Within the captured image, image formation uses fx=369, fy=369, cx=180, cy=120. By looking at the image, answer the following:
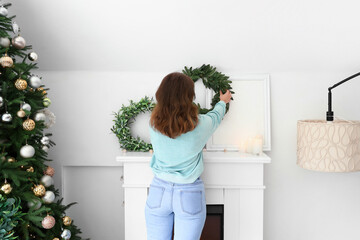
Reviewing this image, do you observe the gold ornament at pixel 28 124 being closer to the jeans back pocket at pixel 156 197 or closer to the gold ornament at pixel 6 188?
the gold ornament at pixel 6 188

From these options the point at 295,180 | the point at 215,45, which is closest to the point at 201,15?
the point at 215,45

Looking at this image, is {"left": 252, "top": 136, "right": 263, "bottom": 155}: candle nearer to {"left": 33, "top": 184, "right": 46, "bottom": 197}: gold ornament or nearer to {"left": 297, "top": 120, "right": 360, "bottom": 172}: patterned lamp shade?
{"left": 297, "top": 120, "right": 360, "bottom": 172}: patterned lamp shade

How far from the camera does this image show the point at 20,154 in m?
1.97

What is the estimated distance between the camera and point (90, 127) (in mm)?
2652

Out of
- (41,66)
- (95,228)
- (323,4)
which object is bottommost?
(95,228)

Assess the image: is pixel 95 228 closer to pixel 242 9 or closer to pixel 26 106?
pixel 26 106

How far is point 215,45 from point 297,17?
0.55m

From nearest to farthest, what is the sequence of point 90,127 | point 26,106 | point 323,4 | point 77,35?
1. point 26,106
2. point 323,4
3. point 77,35
4. point 90,127

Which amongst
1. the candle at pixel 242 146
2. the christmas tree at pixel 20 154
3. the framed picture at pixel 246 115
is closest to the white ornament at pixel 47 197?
the christmas tree at pixel 20 154

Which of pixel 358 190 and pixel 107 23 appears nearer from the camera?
pixel 107 23

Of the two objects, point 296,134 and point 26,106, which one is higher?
point 26,106

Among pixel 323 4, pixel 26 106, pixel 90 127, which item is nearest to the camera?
pixel 26 106

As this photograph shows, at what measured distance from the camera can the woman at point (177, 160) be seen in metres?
1.88

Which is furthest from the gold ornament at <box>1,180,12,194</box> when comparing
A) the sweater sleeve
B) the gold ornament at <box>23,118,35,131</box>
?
the sweater sleeve
